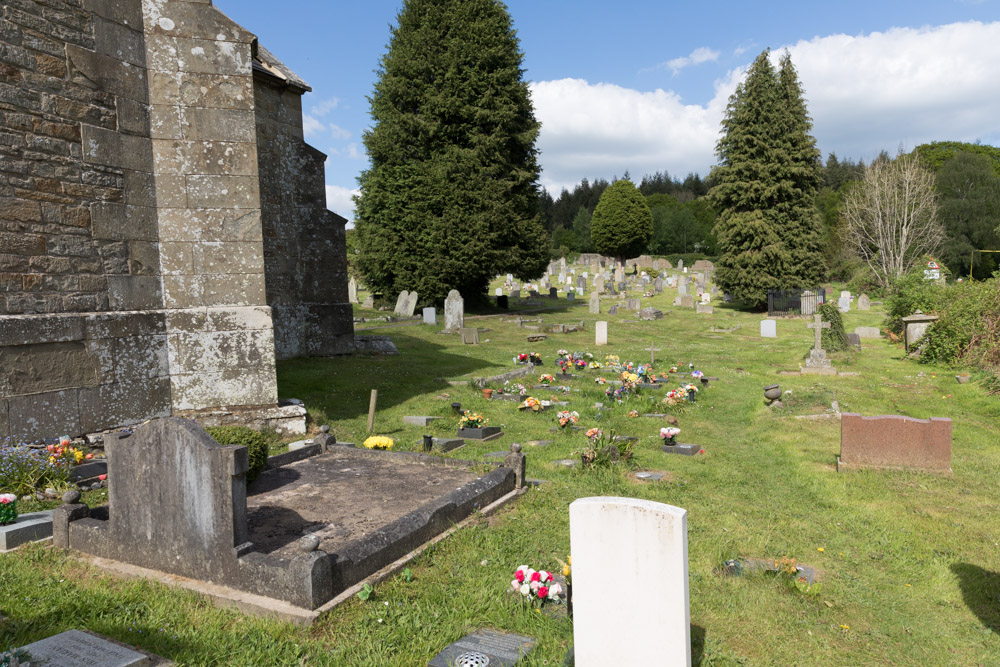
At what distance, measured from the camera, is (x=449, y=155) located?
27.7 meters

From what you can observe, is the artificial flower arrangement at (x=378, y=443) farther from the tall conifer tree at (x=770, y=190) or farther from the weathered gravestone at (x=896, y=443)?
the tall conifer tree at (x=770, y=190)

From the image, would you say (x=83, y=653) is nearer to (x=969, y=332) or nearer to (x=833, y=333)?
(x=969, y=332)

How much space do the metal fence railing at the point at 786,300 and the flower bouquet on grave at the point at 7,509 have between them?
30.2 m

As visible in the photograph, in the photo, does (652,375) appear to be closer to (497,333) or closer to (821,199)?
(497,333)

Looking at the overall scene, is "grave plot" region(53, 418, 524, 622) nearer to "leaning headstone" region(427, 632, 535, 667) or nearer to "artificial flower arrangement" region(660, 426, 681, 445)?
"leaning headstone" region(427, 632, 535, 667)

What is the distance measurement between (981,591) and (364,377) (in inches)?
443

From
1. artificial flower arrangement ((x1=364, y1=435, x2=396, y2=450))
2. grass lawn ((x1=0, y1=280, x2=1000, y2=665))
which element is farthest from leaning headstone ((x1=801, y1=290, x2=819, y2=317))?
artificial flower arrangement ((x1=364, y1=435, x2=396, y2=450))

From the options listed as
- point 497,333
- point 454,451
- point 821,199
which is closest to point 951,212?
point 821,199

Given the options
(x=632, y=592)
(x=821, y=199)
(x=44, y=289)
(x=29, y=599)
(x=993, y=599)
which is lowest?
(x=993, y=599)

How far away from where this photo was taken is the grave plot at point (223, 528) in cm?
445

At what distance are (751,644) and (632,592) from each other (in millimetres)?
1265

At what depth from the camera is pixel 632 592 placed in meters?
3.49

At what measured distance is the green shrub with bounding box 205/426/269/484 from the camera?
6.71 meters

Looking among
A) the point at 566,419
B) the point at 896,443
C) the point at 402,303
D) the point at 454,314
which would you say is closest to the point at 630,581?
the point at 896,443
